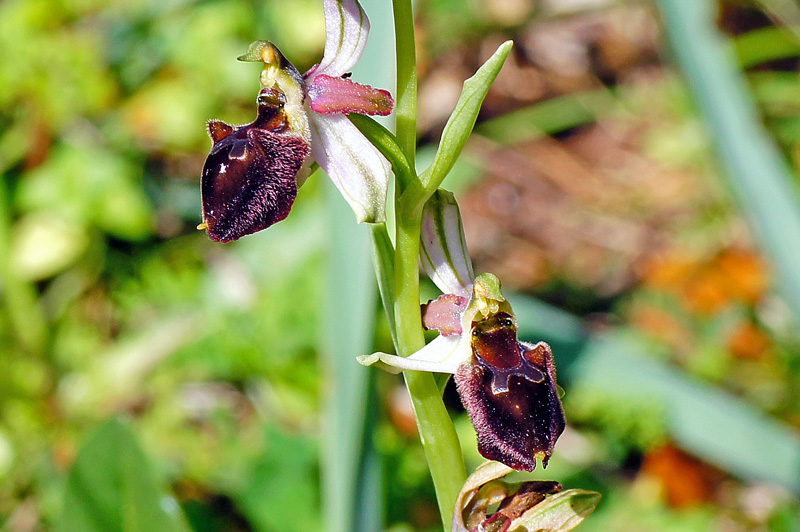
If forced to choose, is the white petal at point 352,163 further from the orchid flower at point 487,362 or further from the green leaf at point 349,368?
the green leaf at point 349,368

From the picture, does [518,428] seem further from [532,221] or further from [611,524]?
[532,221]

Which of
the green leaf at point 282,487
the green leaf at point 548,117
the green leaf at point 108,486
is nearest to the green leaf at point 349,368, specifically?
the green leaf at point 108,486

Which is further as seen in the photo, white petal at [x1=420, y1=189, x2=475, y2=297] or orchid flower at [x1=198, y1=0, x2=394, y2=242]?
white petal at [x1=420, y1=189, x2=475, y2=297]

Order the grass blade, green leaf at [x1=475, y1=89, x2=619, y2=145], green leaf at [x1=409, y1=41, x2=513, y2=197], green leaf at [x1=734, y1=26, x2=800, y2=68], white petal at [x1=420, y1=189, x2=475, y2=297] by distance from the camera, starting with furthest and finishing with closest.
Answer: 1. green leaf at [x1=475, y1=89, x2=619, y2=145]
2. green leaf at [x1=734, y1=26, x2=800, y2=68]
3. the grass blade
4. white petal at [x1=420, y1=189, x2=475, y2=297]
5. green leaf at [x1=409, y1=41, x2=513, y2=197]

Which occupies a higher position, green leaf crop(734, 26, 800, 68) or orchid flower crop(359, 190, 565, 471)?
orchid flower crop(359, 190, 565, 471)

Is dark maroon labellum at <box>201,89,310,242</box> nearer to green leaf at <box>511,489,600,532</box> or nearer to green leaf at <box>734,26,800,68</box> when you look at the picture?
green leaf at <box>511,489,600,532</box>

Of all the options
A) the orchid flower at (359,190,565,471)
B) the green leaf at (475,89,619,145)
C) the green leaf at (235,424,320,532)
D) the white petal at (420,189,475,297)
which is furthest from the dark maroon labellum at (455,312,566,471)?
the green leaf at (475,89,619,145)

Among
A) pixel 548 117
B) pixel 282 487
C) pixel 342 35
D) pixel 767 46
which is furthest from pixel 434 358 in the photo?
pixel 767 46

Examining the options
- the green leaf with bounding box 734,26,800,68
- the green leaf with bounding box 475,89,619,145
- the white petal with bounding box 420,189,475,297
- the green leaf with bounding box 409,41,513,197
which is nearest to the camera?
the green leaf with bounding box 409,41,513,197
